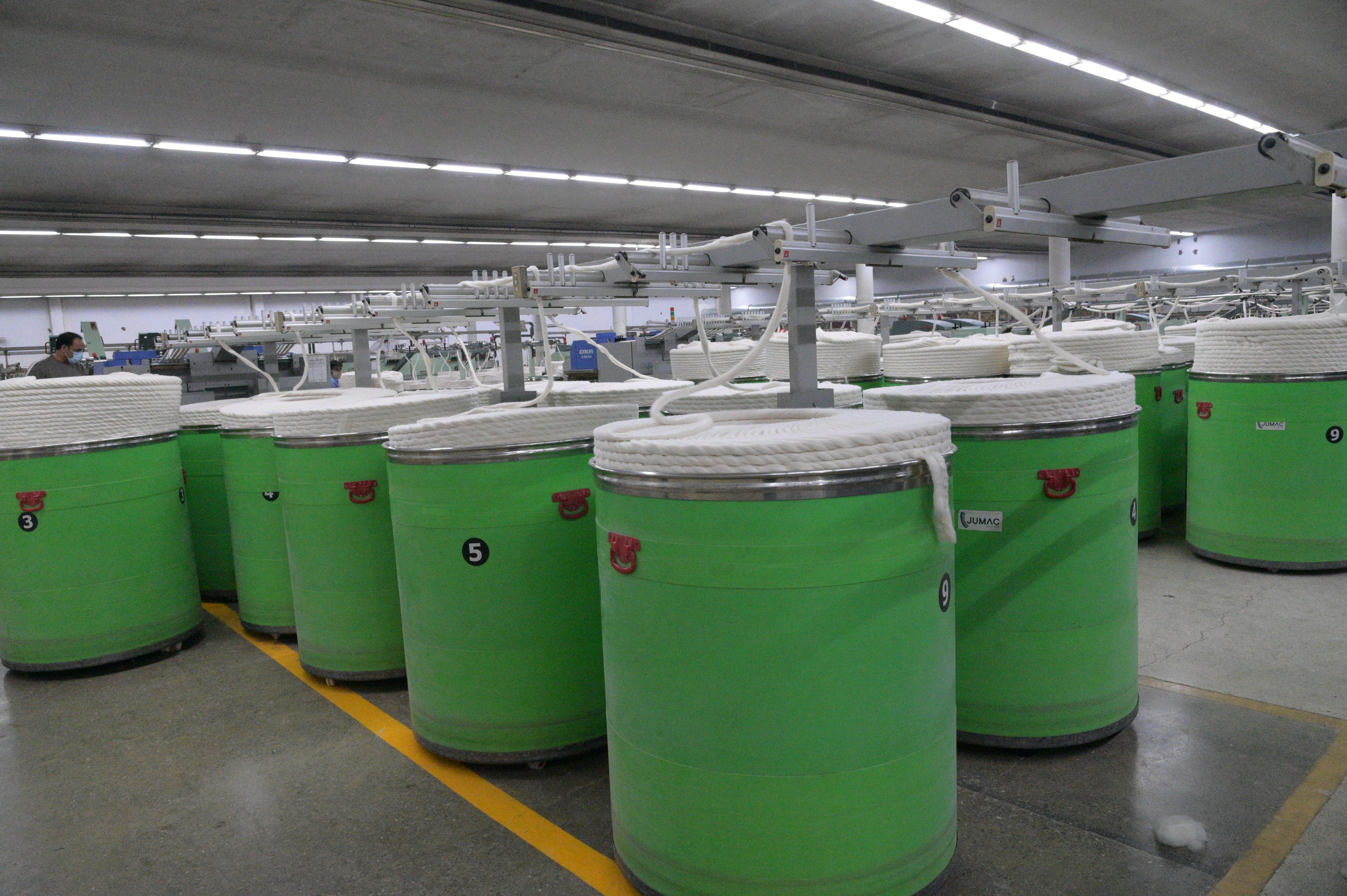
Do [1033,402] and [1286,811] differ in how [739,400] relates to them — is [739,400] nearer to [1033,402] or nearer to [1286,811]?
[1033,402]

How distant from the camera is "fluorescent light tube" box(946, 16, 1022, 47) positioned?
28.2 ft

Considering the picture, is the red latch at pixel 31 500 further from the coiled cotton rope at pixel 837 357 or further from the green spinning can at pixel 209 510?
the coiled cotton rope at pixel 837 357

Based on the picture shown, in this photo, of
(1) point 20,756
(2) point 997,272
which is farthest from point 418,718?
(2) point 997,272

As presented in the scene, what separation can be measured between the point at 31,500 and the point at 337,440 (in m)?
1.81

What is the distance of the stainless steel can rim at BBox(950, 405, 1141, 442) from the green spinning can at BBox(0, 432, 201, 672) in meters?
4.04

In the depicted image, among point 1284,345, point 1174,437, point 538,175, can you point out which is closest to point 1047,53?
point 1174,437

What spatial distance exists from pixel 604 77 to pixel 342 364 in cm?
656

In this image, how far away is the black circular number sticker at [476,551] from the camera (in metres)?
2.96

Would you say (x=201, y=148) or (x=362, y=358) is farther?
(x=201, y=148)

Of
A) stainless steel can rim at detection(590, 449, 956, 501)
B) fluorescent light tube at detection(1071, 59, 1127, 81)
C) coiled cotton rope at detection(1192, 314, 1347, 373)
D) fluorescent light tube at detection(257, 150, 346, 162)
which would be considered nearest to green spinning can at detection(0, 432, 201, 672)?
stainless steel can rim at detection(590, 449, 956, 501)

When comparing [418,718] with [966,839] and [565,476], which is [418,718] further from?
[966,839]

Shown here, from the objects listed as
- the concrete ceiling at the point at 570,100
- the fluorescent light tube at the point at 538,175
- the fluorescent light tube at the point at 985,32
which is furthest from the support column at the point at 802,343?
the fluorescent light tube at the point at 538,175

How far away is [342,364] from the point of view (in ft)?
44.6

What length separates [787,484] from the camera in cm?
200
